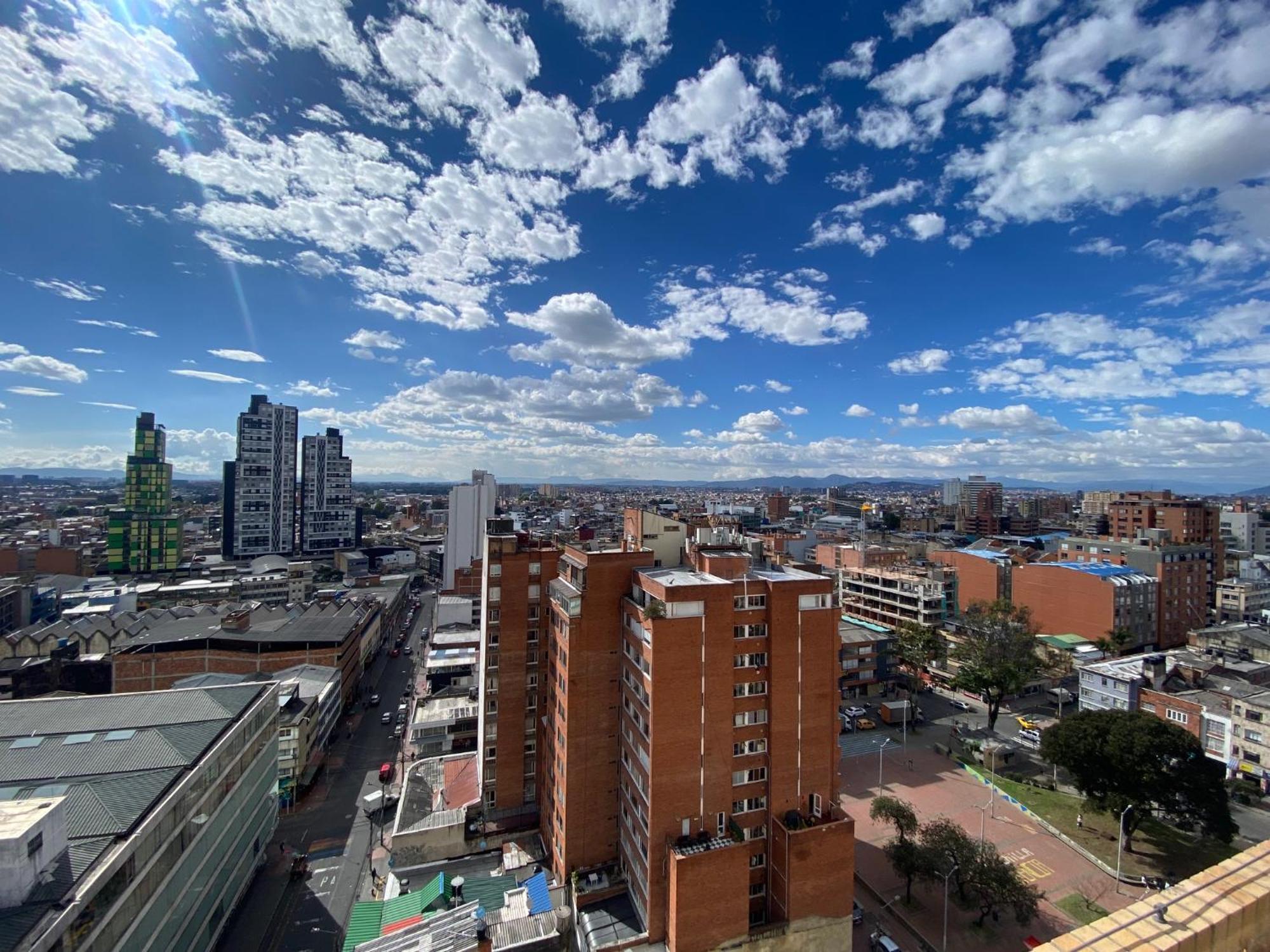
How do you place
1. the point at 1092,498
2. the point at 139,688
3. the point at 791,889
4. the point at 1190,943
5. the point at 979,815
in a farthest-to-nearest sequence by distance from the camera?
the point at 1092,498, the point at 139,688, the point at 979,815, the point at 791,889, the point at 1190,943

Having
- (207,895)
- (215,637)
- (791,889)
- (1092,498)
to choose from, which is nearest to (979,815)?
(791,889)

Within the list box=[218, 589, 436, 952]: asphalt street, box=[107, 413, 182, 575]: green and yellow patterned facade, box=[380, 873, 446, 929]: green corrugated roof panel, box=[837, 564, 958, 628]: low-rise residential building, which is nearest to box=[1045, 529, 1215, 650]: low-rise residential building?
box=[837, 564, 958, 628]: low-rise residential building

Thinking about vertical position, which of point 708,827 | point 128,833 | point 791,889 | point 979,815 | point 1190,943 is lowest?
point 979,815

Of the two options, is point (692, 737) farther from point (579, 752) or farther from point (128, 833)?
point (128, 833)

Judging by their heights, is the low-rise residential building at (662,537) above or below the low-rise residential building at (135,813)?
above

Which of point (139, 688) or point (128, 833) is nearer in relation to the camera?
point (128, 833)

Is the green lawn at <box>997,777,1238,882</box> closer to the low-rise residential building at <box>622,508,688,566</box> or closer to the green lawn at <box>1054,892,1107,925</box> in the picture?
the green lawn at <box>1054,892,1107,925</box>

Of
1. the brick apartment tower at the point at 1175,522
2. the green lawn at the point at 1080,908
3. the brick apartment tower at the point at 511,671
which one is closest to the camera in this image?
the green lawn at the point at 1080,908

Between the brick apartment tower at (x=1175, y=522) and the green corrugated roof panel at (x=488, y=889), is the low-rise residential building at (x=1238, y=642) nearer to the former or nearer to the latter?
the brick apartment tower at (x=1175, y=522)

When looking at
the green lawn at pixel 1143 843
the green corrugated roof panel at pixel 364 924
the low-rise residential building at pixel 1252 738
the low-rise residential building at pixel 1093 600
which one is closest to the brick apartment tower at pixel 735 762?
the green corrugated roof panel at pixel 364 924
